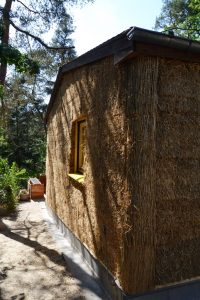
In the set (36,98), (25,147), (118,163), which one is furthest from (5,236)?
(36,98)

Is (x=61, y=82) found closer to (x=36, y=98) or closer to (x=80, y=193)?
(x=80, y=193)

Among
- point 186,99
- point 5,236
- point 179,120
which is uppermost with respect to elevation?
point 186,99

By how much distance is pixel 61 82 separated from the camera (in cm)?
717

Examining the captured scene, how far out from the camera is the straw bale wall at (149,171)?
346cm

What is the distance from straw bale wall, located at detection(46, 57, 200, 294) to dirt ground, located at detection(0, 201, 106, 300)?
801 mm

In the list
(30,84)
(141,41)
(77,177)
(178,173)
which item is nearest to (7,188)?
(77,177)

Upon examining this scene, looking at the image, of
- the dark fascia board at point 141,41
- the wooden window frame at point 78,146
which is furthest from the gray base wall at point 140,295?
the dark fascia board at point 141,41

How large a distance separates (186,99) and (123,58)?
3.02 feet

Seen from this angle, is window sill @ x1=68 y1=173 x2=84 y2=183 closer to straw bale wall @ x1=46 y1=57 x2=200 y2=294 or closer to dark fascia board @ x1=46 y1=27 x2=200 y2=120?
straw bale wall @ x1=46 y1=57 x2=200 y2=294

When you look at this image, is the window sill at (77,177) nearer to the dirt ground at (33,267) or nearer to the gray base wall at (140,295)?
the gray base wall at (140,295)

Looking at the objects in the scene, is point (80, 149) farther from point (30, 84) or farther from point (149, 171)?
point (30, 84)

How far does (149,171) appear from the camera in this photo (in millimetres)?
3473

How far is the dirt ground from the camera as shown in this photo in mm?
4273

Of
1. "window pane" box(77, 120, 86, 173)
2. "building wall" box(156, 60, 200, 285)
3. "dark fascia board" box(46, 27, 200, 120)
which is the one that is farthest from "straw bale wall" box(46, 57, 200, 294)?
"window pane" box(77, 120, 86, 173)
